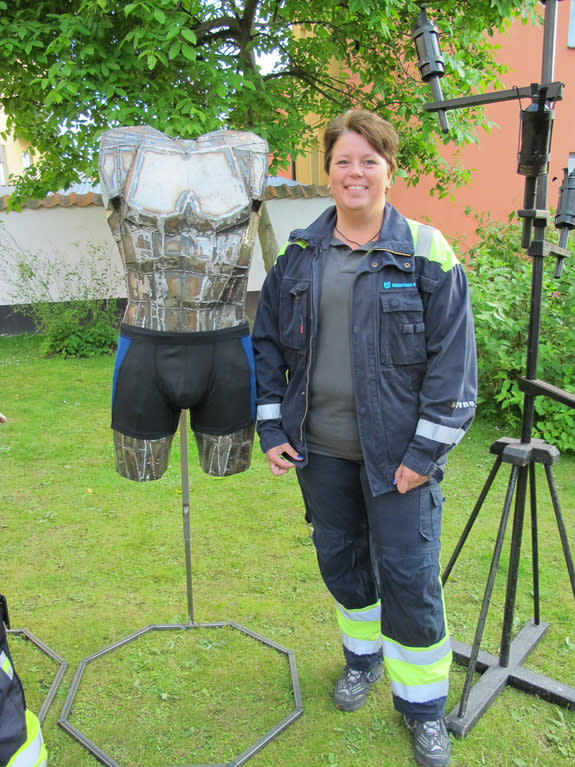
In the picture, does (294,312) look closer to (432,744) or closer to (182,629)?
(432,744)

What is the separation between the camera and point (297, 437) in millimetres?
1925

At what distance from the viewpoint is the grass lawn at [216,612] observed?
2.07 meters

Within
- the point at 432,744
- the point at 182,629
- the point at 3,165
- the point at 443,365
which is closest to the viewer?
the point at 443,365

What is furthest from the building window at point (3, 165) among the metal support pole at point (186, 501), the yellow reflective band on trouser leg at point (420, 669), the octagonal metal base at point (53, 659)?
the yellow reflective band on trouser leg at point (420, 669)

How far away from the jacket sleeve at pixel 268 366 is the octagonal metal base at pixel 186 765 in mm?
990

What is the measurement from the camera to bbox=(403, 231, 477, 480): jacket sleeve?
1.69 m

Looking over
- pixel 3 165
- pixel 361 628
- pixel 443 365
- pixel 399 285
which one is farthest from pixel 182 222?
pixel 3 165

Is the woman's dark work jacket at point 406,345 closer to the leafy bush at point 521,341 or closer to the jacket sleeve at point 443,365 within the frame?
the jacket sleeve at point 443,365

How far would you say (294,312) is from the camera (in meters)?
1.86

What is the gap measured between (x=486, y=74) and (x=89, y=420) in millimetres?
4560

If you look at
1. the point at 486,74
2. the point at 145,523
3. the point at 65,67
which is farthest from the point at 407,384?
the point at 486,74

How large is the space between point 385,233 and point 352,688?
1.62m

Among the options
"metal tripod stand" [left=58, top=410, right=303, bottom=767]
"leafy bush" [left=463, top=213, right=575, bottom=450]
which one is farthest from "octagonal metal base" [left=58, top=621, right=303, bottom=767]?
"leafy bush" [left=463, top=213, right=575, bottom=450]

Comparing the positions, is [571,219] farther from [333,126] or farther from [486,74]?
[486,74]
